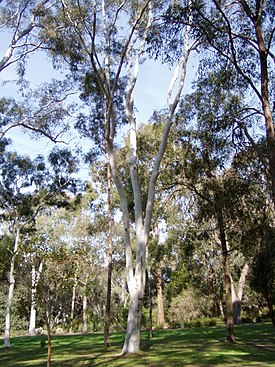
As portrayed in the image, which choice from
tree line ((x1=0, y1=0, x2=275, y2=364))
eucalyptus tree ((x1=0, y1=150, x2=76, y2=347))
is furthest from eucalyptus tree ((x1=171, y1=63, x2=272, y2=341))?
eucalyptus tree ((x1=0, y1=150, x2=76, y2=347))

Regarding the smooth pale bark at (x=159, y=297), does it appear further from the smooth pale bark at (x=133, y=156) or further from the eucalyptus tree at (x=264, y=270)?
the smooth pale bark at (x=133, y=156)

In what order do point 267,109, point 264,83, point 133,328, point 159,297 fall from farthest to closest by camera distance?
1. point 159,297
2. point 133,328
3. point 264,83
4. point 267,109

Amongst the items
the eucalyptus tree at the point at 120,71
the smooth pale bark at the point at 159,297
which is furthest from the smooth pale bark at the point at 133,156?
the smooth pale bark at the point at 159,297

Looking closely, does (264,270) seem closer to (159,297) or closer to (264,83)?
(264,83)

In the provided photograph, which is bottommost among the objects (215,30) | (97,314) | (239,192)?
(97,314)

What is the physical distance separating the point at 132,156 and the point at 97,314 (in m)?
22.0

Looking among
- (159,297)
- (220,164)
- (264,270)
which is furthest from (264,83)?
(159,297)

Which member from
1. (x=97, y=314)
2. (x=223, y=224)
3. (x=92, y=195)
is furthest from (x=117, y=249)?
(x=223, y=224)

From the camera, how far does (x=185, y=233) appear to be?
15.8 m

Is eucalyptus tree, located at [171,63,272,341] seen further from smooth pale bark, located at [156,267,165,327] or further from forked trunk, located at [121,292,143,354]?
smooth pale bark, located at [156,267,165,327]

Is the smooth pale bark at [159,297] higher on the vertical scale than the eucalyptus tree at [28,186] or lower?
lower

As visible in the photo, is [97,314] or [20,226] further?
[97,314]

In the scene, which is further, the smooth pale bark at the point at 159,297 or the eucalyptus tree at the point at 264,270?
the smooth pale bark at the point at 159,297

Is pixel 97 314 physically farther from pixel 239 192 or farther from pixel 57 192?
pixel 239 192
